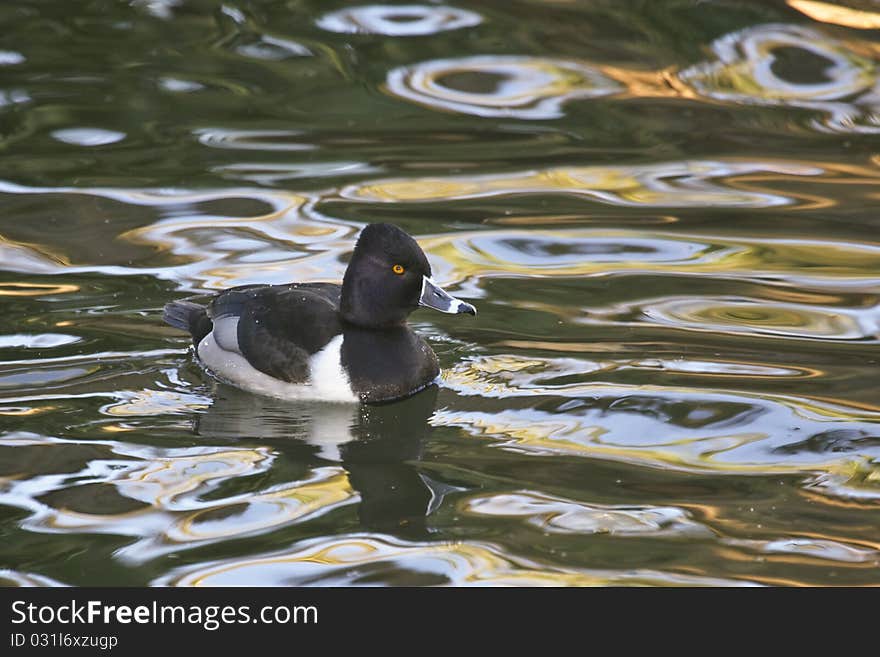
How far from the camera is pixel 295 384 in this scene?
8.17m

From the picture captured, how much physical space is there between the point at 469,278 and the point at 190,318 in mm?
2006

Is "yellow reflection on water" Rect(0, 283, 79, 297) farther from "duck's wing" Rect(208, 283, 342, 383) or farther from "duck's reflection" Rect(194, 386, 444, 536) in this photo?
"duck's reflection" Rect(194, 386, 444, 536)

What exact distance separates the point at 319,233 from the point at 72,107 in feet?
10.8

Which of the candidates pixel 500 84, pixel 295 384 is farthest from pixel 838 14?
pixel 295 384

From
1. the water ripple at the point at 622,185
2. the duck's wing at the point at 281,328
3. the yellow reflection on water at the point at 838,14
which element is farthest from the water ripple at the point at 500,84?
the duck's wing at the point at 281,328

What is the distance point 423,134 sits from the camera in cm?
1230

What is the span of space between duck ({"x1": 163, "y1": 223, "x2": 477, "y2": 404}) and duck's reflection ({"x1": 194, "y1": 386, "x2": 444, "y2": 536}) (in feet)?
0.29

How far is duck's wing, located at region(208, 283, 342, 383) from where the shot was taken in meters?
8.15

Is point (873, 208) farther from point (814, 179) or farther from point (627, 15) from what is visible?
point (627, 15)

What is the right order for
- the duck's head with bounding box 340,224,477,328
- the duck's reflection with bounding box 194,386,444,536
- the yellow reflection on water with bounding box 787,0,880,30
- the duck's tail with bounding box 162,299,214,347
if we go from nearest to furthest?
the duck's reflection with bounding box 194,386,444,536 → the duck's head with bounding box 340,224,477,328 → the duck's tail with bounding box 162,299,214,347 → the yellow reflection on water with bounding box 787,0,880,30

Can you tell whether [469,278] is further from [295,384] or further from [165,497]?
[165,497]

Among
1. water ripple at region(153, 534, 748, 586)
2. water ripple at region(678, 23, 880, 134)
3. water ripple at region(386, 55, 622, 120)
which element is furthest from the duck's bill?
water ripple at region(678, 23, 880, 134)
